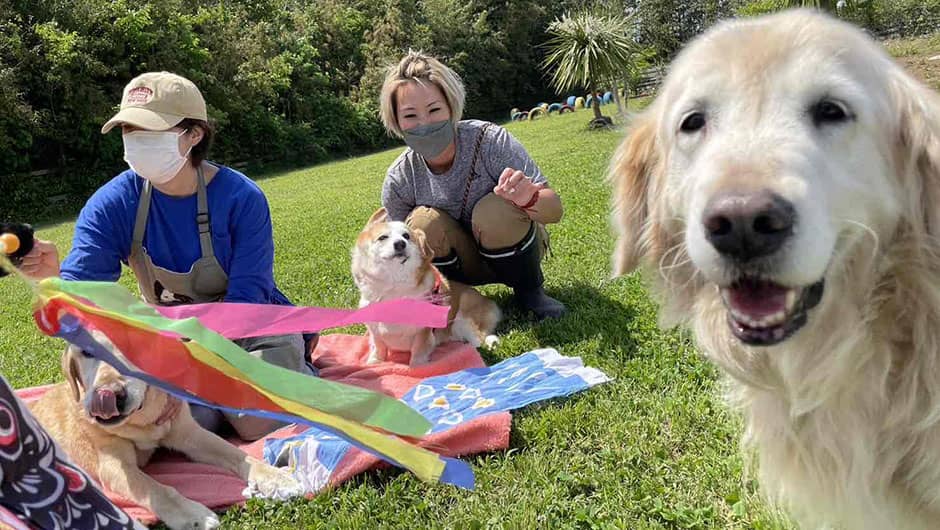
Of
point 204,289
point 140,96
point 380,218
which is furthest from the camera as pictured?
point 380,218

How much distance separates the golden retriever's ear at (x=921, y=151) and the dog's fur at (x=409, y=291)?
289 cm

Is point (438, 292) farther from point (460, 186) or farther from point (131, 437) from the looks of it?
point (131, 437)

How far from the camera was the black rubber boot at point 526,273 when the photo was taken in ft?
14.5

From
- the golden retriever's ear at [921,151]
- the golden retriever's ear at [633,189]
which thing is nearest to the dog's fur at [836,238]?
the golden retriever's ear at [921,151]

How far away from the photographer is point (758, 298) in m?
1.61

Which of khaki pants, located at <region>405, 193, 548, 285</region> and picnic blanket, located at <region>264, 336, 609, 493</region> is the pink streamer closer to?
picnic blanket, located at <region>264, 336, 609, 493</region>

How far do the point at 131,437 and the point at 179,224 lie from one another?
1233 millimetres

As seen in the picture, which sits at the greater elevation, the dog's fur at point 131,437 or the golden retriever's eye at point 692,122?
the golden retriever's eye at point 692,122

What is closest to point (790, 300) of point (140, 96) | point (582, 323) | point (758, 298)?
point (758, 298)

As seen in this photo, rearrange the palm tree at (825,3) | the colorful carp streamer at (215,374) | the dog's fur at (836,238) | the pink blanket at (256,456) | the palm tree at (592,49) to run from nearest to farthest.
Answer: the dog's fur at (836,238), the colorful carp streamer at (215,374), the pink blanket at (256,456), the palm tree at (825,3), the palm tree at (592,49)

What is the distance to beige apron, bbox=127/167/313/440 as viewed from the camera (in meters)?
3.51

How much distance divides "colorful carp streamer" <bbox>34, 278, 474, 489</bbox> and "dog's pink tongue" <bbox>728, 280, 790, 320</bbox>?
3.55 feet

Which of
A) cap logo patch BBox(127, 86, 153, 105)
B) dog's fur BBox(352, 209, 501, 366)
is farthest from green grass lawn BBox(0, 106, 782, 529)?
cap logo patch BBox(127, 86, 153, 105)

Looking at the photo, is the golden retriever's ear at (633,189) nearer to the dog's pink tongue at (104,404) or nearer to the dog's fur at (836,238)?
the dog's fur at (836,238)
